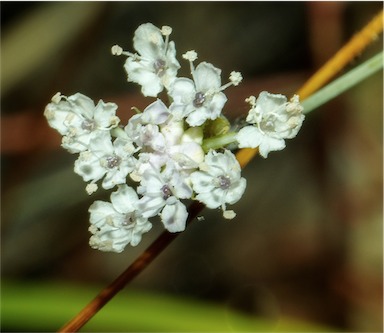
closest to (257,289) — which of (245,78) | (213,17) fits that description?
(245,78)

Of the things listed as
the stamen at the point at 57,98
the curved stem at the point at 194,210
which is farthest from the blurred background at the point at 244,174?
the stamen at the point at 57,98

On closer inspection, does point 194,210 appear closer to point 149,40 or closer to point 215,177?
point 215,177

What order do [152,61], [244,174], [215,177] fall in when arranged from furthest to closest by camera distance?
[244,174]
[152,61]
[215,177]

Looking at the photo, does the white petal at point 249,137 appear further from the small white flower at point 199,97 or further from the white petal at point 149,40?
the white petal at point 149,40

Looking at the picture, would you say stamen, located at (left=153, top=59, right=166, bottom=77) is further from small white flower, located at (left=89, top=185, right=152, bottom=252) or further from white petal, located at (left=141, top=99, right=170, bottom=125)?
small white flower, located at (left=89, top=185, right=152, bottom=252)

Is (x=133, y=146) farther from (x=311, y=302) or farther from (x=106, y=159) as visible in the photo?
(x=311, y=302)

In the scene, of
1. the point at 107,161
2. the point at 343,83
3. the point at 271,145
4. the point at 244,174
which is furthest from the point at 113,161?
the point at 244,174
